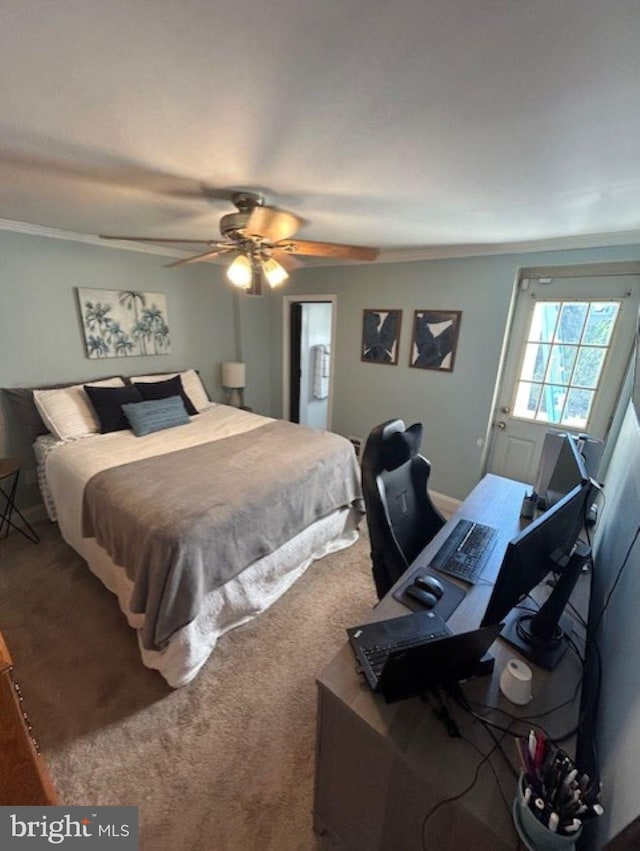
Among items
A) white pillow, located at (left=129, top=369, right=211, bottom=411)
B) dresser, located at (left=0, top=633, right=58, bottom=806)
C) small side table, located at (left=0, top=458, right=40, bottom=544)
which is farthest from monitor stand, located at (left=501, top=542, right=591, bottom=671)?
small side table, located at (left=0, top=458, right=40, bottom=544)

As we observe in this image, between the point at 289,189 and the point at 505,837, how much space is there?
2.15m

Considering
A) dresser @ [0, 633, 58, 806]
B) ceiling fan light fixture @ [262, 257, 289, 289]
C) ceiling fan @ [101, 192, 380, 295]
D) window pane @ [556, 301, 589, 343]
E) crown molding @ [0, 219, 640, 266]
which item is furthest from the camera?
window pane @ [556, 301, 589, 343]

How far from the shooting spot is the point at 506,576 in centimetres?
83

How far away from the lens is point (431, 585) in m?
1.22

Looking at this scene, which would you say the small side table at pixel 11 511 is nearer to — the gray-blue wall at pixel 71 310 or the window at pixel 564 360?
the gray-blue wall at pixel 71 310

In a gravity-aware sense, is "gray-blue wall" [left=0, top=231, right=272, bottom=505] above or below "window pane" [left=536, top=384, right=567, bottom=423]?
above

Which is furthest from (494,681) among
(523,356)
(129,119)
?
(523,356)

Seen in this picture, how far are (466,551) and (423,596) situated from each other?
0.38m

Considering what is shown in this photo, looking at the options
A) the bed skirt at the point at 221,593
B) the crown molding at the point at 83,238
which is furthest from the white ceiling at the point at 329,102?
the bed skirt at the point at 221,593

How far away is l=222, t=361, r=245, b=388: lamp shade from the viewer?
12.6 ft

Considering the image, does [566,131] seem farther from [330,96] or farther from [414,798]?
[414,798]

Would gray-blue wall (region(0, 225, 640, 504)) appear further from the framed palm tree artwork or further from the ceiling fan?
the ceiling fan

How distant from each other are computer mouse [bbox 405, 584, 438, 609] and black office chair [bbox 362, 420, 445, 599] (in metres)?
0.15

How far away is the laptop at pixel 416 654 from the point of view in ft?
2.52
